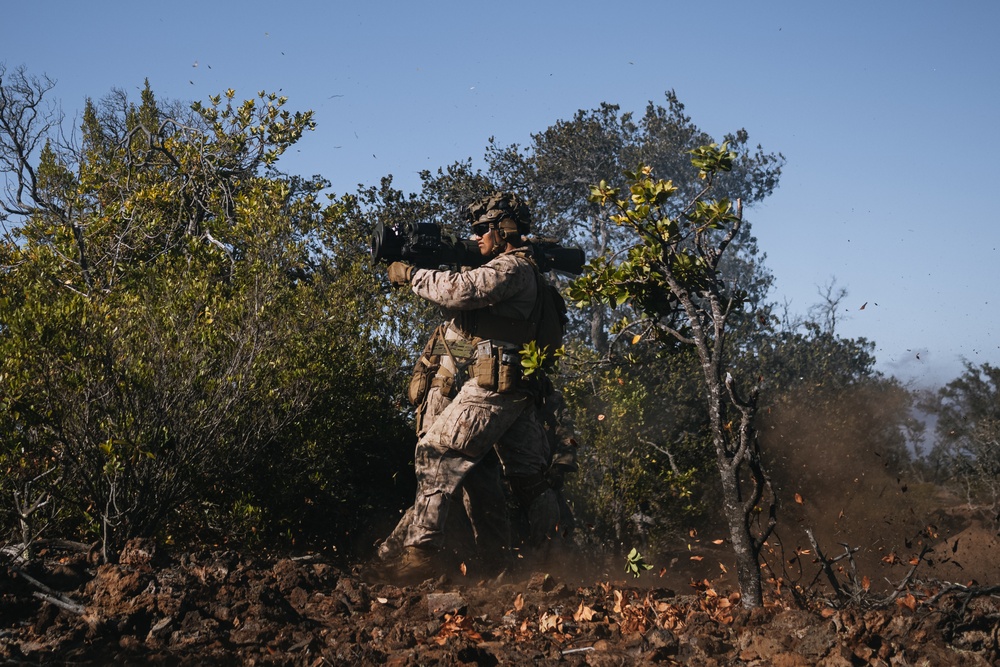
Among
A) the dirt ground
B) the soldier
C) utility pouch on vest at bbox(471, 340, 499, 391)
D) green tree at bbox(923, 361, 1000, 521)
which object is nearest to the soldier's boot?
the soldier

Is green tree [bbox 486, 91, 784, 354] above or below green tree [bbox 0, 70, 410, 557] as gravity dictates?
above

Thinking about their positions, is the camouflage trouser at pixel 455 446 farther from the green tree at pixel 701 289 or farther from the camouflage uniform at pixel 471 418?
the green tree at pixel 701 289

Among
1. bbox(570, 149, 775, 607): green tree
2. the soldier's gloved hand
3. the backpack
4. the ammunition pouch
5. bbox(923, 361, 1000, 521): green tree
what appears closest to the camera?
bbox(570, 149, 775, 607): green tree

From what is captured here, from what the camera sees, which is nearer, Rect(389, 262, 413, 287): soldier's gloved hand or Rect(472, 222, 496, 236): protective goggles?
Rect(389, 262, 413, 287): soldier's gloved hand

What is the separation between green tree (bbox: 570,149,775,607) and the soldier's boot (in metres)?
1.86

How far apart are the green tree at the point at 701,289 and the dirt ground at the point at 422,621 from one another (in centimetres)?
39

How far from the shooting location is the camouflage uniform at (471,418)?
18.0ft

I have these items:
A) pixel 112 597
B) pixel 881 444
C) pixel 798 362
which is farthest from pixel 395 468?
pixel 798 362

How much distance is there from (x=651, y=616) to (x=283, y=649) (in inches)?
66.0

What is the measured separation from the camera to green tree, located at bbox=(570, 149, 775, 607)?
4.07 meters

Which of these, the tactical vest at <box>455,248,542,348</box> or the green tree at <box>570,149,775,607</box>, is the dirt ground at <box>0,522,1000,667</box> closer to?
the green tree at <box>570,149,775,607</box>

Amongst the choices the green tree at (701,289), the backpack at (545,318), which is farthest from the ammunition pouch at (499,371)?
the green tree at (701,289)

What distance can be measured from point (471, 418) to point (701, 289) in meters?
1.68

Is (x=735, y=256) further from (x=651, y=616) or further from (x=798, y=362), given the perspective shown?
(x=651, y=616)
